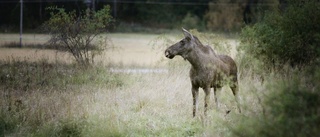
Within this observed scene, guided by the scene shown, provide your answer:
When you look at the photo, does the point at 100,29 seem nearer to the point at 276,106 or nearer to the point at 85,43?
the point at 85,43

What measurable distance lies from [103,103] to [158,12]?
46548 mm

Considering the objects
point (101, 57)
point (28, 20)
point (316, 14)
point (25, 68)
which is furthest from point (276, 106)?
point (28, 20)

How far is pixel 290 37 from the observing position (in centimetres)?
1452

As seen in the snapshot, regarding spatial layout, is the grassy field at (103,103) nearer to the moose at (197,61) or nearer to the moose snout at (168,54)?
the moose at (197,61)

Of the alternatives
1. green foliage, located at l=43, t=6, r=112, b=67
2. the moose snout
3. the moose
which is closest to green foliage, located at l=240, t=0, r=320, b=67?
the moose

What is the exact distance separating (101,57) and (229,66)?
25.1 feet

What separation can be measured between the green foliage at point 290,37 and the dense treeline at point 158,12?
2409 cm

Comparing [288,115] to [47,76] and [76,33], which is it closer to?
[47,76]

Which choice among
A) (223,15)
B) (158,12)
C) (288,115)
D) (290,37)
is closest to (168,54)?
(288,115)

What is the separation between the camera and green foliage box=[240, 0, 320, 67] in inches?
549

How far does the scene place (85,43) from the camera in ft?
57.3

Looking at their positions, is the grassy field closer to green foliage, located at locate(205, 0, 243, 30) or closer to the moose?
the moose

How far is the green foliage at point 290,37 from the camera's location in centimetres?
1394

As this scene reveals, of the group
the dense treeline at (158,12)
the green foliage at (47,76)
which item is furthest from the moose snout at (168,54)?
the dense treeline at (158,12)
